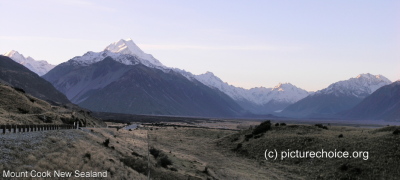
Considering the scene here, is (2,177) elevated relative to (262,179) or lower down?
elevated

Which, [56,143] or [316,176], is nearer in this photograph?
[56,143]

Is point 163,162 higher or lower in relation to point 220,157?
higher

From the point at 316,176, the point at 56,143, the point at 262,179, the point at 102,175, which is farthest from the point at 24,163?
the point at 316,176

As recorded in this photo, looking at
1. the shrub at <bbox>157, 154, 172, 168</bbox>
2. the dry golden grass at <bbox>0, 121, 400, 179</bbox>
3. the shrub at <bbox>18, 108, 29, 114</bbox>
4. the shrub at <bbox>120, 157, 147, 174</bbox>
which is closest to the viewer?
the dry golden grass at <bbox>0, 121, 400, 179</bbox>

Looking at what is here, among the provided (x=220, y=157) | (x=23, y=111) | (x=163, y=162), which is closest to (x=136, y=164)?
(x=163, y=162)

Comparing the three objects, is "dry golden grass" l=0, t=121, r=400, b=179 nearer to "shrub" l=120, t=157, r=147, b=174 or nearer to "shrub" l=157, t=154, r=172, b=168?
"shrub" l=120, t=157, r=147, b=174

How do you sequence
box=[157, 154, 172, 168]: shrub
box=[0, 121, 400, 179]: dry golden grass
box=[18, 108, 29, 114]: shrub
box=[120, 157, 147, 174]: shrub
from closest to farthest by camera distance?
box=[0, 121, 400, 179]: dry golden grass < box=[120, 157, 147, 174]: shrub < box=[157, 154, 172, 168]: shrub < box=[18, 108, 29, 114]: shrub

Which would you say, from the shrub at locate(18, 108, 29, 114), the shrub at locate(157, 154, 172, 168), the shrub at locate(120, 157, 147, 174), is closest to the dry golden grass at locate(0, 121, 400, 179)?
the shrub at locate(120, 157, 147, 174)

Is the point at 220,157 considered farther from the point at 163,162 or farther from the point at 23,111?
the point at 23,111

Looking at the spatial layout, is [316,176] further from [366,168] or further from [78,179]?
[78,179]

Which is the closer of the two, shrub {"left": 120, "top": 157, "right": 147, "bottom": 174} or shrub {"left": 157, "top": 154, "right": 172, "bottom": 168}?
shrub {"left": 120, "top": 157, "right": 147, "bottom": 174}

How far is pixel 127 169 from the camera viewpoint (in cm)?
3697

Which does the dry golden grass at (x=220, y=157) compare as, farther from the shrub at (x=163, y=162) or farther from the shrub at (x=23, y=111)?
the shrub at (x=23, y=111)

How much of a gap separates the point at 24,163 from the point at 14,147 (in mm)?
3739
